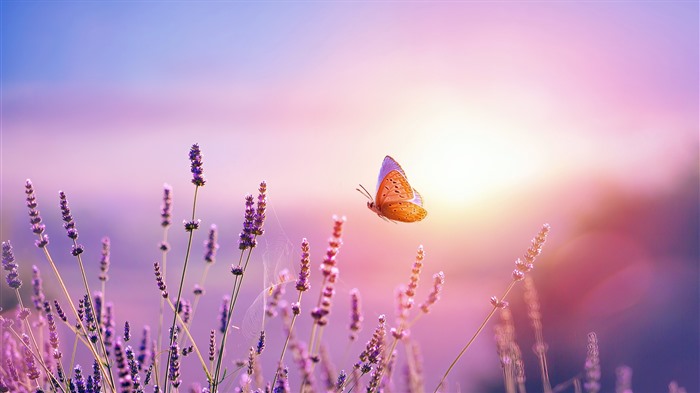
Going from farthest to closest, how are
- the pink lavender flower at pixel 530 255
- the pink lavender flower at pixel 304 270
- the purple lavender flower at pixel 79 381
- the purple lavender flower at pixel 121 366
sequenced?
the purple lavender flower at pixel 79 381 < the pink lavender flower at pixel 530 255 < the pink lavender flower at pixel 304 270 < the purple lavender flower at pixel 121 366

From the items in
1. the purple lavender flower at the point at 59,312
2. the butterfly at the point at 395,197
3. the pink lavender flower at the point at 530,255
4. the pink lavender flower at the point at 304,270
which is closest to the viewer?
the pink lavender flower at the point at 304,270

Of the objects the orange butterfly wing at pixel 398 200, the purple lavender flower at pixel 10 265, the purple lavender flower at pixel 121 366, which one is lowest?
the purple lavender flower at pixel 121 366

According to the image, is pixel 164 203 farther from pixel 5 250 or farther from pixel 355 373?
pixel 355 373

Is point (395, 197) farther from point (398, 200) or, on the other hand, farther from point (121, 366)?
point (121, 366)

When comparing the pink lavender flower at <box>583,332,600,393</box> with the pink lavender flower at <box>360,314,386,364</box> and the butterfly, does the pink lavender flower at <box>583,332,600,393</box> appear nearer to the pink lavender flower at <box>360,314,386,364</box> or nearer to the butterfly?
the pink lavender flower at <box>360,314,386,364</box>

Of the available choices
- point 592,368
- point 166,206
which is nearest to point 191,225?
point 166,206

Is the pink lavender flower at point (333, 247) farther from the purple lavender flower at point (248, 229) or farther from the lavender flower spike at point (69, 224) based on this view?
the lavender flower spike at point (69, 224)

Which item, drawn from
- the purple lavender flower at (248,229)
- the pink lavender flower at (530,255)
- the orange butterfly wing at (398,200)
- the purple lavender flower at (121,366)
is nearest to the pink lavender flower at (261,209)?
the purple lavender flower at (248,229)
